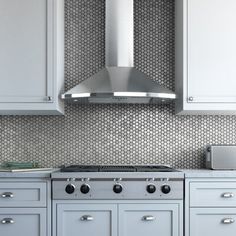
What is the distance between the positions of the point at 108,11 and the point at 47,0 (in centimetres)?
47

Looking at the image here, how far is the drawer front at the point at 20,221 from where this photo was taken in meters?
2.73

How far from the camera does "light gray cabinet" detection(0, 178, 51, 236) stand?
273 cm

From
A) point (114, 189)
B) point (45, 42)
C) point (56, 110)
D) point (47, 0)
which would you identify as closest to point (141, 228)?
point (114, 189)

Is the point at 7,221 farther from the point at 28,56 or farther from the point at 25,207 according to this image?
the point at 28,56

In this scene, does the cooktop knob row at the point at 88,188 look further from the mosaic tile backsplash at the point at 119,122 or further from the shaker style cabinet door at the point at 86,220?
the mosaic tile backsplash at the point at 119,122

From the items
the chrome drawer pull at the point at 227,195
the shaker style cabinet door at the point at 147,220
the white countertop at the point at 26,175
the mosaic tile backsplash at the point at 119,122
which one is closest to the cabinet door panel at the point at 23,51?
the mosaic tile backsplash at the point at 119,122

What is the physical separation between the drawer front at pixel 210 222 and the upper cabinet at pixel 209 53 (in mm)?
701

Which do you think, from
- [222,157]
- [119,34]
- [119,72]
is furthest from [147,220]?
[119,34]

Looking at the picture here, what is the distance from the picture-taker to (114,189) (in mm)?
2732

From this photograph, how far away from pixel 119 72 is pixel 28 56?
0.66m

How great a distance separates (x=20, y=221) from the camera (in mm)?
2734

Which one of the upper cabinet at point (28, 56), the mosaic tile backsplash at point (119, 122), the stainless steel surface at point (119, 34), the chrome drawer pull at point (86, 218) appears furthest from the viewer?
the mosaic tile backsplash at point (119, 122)

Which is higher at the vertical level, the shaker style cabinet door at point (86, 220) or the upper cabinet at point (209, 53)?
the upper cabinet at point (209, 53)

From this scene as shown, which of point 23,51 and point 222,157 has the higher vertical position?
point 23,51
